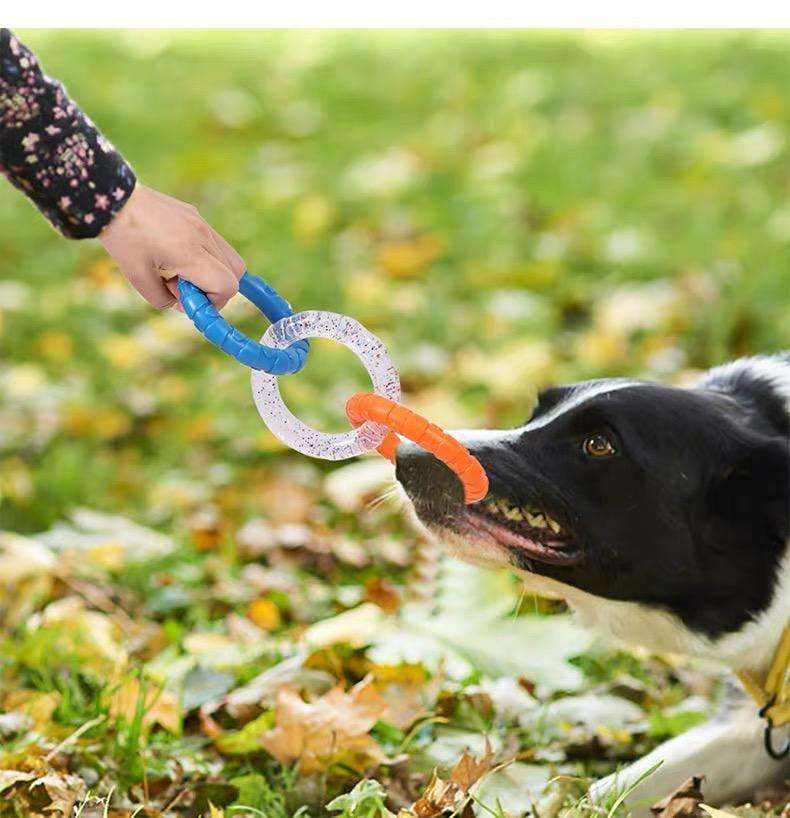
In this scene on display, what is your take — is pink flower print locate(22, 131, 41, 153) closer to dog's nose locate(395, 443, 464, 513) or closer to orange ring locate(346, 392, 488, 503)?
orange ring locate(346, 392, 488, 503)

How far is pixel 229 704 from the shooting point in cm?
286

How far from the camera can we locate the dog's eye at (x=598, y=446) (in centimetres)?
258

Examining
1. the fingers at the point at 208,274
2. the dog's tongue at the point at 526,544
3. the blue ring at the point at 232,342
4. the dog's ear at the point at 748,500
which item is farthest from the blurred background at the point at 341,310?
the fingers at the point at 208,274

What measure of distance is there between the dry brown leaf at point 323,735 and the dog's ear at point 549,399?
2.17ft

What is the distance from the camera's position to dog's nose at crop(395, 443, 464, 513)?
2.56 m

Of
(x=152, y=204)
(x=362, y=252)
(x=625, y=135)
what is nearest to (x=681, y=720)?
(x=152, y=204)

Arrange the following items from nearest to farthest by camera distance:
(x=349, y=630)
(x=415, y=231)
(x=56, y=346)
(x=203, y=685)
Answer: (x=203, y=685) < (x=349, y=630) < (x=56, y=346) < (x=415, y=231)

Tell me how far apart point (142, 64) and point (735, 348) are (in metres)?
5.24

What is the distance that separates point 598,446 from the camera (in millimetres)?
2594

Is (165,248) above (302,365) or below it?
above

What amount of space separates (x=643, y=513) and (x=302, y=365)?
2.31 ft

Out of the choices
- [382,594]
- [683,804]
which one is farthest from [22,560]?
[683,804]

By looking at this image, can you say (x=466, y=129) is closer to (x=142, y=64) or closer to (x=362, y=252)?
(x=362, y=252)

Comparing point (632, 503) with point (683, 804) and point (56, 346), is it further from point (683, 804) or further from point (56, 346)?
point (56, 346)
